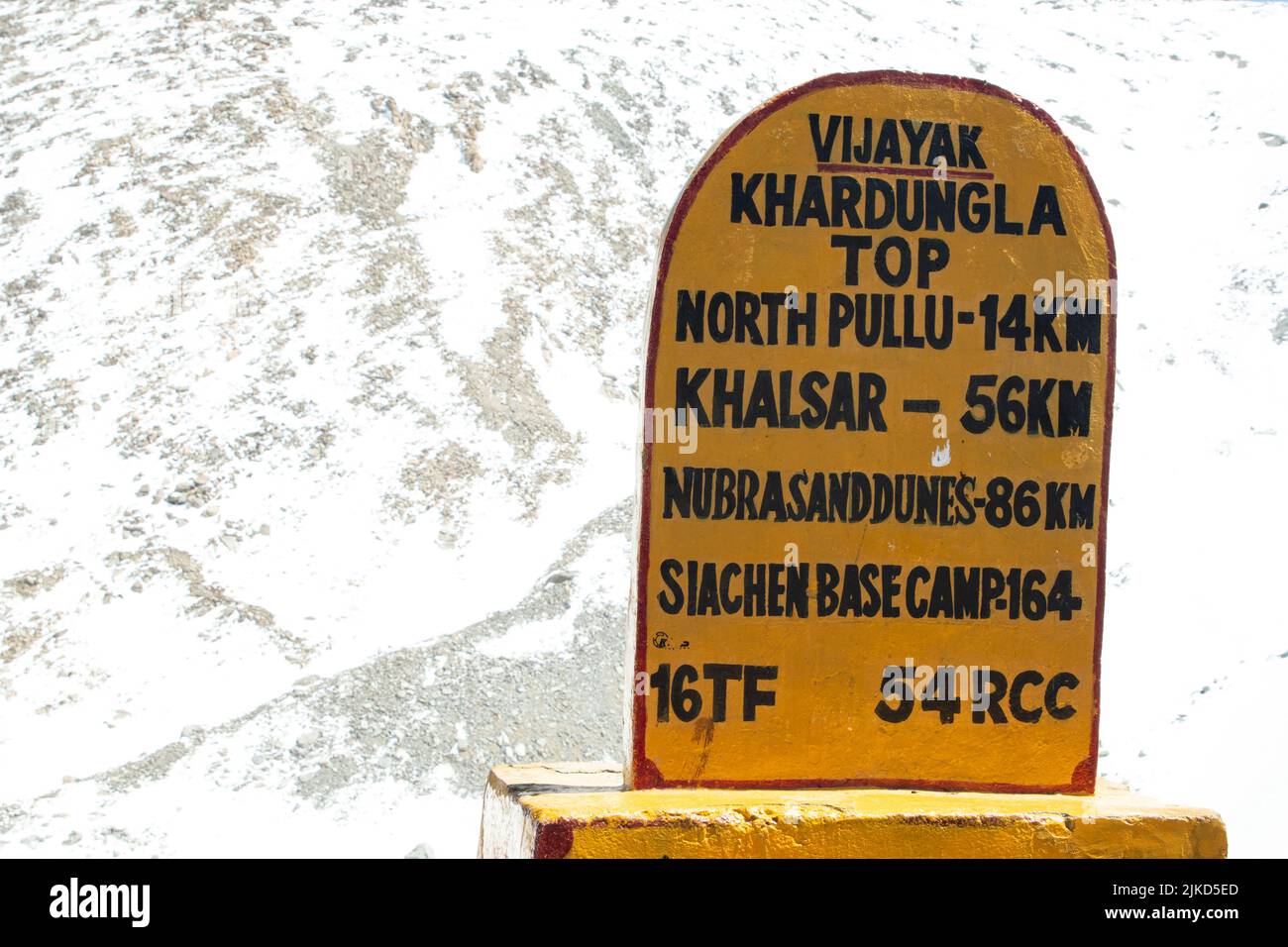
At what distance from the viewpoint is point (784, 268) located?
10.5 feet

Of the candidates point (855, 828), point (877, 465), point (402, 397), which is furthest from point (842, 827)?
point (402, 397)

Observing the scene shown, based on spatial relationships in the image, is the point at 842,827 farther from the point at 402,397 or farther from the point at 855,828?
the point at 402,397

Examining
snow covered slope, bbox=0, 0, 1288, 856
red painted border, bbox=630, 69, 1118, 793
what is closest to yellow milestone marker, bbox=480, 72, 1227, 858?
red painted border, bbox=630, 69, 1118, 793

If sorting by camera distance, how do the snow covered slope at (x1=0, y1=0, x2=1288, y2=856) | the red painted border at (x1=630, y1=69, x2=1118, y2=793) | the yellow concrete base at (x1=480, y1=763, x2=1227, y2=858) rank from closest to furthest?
the yellow concrete base at (x1=480, y1=763, x2=1227, y2=858)
the red painted border at (x1=630, y1=69, x2=1118, y2=793)
the snow covered slope at (x1=0, y1=0, x2=1288, y2=856)

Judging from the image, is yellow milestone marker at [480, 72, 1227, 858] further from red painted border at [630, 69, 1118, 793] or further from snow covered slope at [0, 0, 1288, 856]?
snow covered slope at [0, 0, 1288, 856]

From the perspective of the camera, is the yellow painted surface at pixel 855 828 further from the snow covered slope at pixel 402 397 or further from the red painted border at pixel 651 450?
the snow covered slope at pixel 402 397

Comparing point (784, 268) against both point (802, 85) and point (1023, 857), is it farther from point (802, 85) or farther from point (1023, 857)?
point (1023, 857)

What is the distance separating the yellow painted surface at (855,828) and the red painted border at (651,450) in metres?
0.12

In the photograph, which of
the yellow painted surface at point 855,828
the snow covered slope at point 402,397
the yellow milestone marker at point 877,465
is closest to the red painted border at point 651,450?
the yellow milestone marker at point 877,465

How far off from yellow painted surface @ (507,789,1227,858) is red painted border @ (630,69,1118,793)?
115 millimetres

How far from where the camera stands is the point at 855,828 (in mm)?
2934

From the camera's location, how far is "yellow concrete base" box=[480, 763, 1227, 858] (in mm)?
2857
